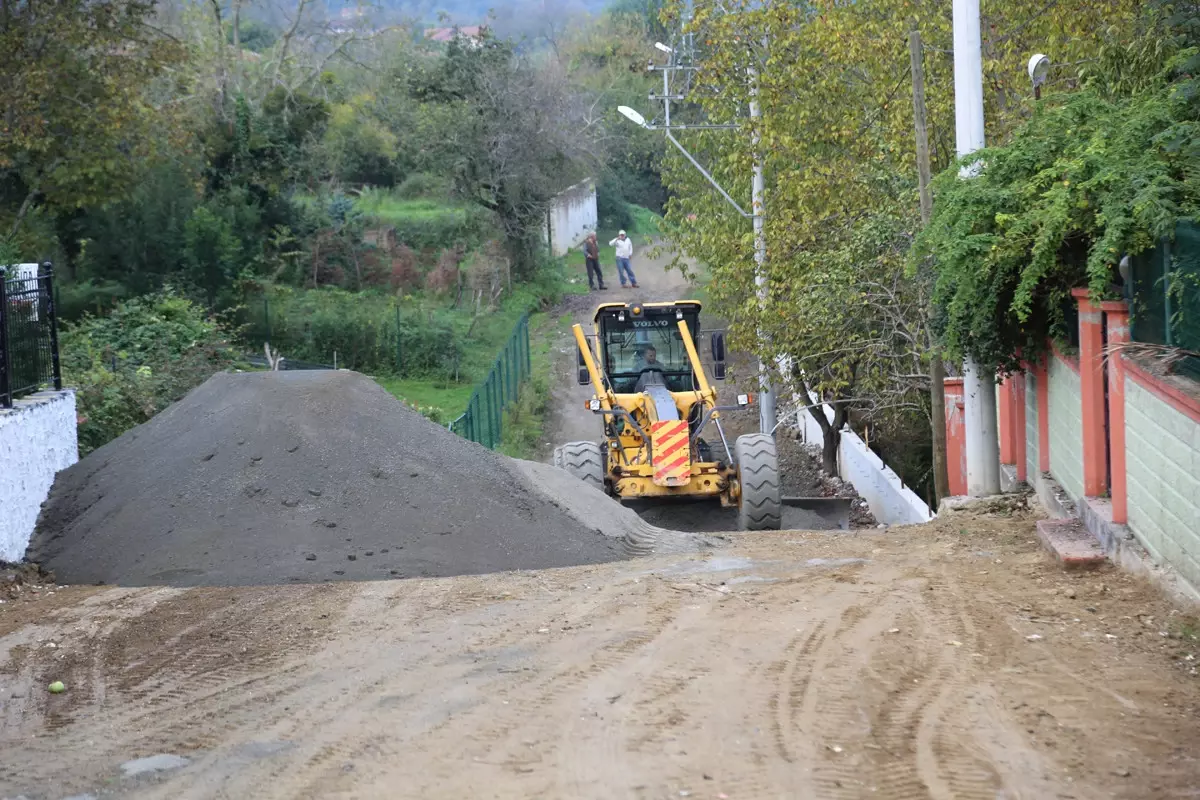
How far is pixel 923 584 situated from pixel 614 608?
2.31m

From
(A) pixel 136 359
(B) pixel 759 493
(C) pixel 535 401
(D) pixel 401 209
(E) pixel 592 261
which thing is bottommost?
(B) pixel 759 493

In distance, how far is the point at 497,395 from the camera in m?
27.1

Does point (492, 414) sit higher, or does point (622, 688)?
point (492, 414)

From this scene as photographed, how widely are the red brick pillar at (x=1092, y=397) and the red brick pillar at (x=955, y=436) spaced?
5515 mm

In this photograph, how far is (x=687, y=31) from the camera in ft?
70.2

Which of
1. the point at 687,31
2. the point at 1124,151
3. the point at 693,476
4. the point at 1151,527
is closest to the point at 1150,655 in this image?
the point at 1151,527

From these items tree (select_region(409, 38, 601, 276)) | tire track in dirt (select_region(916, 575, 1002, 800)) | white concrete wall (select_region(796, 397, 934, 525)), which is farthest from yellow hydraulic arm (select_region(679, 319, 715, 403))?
tree (select_region(409, 38, 601, 276))

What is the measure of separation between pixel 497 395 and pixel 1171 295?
19320 millimetres

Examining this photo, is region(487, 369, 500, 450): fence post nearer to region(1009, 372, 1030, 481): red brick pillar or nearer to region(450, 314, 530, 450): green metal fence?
region(450, 314, 530, 450): green metal fence

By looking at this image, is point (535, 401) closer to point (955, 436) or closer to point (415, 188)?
point (955, 436)

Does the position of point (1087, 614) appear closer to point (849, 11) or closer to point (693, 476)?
point (693, 476)

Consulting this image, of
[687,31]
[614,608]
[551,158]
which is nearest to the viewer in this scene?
[614,608]

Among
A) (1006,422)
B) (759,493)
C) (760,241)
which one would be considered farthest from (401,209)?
(1006,422)

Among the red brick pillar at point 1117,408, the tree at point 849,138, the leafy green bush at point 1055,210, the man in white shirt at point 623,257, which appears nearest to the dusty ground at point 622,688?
the red brick pillar at point 1117,408
